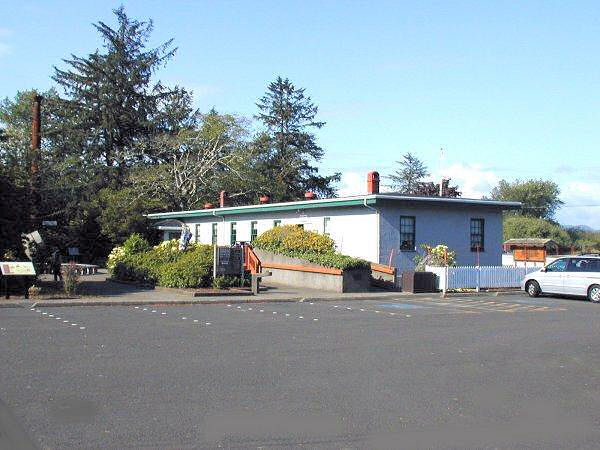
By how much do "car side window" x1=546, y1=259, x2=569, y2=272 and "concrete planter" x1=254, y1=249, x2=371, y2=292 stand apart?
670 centimetres

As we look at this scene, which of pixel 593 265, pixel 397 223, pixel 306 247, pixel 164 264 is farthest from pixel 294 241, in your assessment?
pixel 593 265

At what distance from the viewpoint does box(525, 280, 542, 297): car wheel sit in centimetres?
2598

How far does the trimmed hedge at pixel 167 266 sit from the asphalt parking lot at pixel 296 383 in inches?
290

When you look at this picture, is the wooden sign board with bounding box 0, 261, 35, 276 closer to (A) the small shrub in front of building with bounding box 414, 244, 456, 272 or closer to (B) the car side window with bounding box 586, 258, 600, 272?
(A) the small shrub in front of building with bounding box 414, 244, 456, 272

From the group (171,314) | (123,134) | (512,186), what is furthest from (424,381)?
(512,186)

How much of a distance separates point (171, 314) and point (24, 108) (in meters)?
54.8

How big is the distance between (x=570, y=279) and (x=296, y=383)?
61.3 feet

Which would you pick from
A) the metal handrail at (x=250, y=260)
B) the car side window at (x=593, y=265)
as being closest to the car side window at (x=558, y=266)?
the car side window at (x=593, y=265)

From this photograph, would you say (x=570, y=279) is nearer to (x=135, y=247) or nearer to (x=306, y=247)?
(x=306, y=247)

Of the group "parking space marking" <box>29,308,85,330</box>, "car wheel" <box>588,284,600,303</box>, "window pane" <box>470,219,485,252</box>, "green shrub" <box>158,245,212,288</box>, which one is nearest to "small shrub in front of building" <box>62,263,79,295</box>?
"parking space marking" <box>29,308,85,330</box>

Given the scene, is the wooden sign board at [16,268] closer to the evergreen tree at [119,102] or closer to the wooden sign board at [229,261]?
the wooden sign board at [229,261]

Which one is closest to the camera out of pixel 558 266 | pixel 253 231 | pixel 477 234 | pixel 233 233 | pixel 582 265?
pixel 582 265

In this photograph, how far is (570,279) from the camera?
24781 mm

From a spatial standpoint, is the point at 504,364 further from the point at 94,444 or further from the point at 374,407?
the point at 94,444
